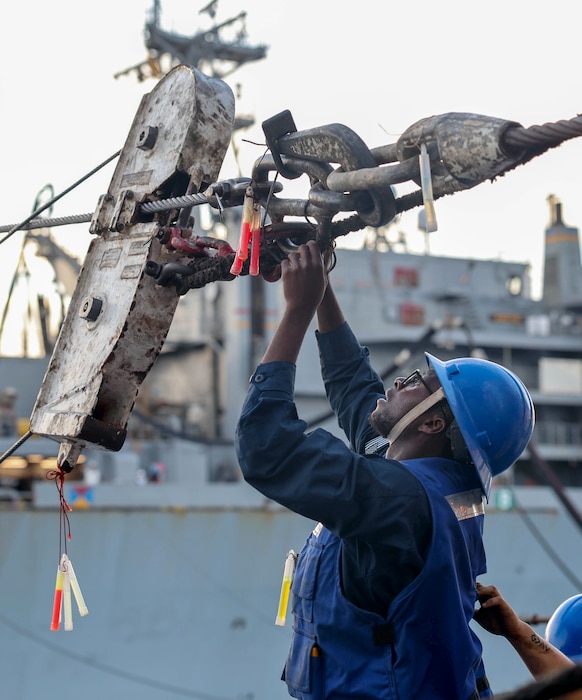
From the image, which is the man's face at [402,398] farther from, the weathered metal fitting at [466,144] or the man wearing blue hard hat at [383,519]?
the weathered metal fitting at [466,144]

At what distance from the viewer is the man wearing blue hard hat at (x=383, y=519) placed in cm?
227

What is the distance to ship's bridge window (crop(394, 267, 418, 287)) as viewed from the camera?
20812 mm

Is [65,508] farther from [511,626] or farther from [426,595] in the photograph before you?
[511,626]

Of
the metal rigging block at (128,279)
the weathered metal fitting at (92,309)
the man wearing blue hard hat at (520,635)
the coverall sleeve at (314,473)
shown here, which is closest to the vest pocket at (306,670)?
the coverall sleeve at (314,473)

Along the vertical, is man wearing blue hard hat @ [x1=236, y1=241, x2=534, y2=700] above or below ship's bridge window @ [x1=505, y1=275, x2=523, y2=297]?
below

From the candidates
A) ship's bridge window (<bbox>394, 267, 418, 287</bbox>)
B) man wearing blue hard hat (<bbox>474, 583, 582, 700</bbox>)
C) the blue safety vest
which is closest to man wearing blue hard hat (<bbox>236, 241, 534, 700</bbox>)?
the blue safety vest

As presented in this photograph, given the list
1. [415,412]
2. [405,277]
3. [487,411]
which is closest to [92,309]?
[415,412]

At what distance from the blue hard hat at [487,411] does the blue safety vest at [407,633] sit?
148mm

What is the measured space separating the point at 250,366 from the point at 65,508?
1566 cm

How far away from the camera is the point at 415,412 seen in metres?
2.65

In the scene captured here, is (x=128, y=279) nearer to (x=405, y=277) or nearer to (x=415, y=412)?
(x=415, y=412)

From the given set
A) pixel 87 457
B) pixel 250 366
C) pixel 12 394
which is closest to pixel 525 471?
pixel 250 366

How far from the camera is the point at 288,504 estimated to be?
2295mm

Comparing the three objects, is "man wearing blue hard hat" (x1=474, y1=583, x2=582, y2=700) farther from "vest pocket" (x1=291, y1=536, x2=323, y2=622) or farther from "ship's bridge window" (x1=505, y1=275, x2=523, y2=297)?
"ship's bridge window" (x1=505, y1=275, x2=523, y2=297)
